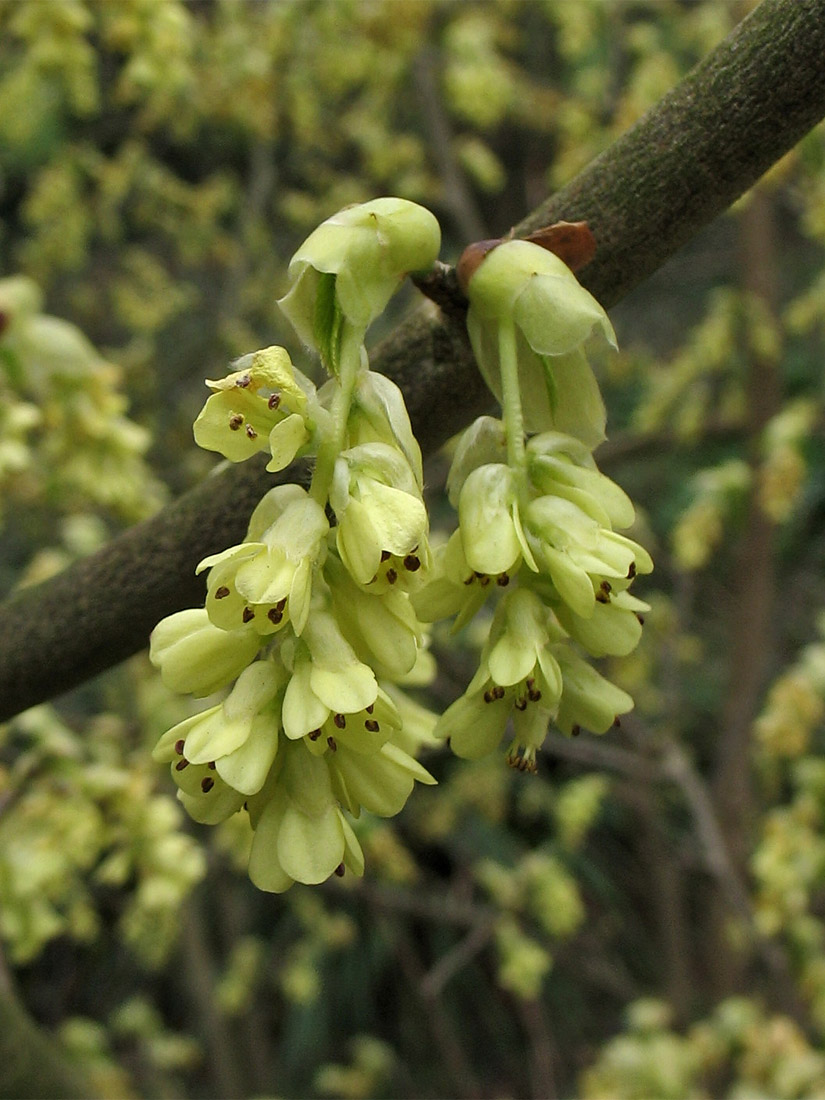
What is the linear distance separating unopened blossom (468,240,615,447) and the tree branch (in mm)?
44

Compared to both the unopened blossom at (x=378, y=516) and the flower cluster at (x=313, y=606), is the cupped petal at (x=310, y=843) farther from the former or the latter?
the unopened blossom at (x=378, y=516)

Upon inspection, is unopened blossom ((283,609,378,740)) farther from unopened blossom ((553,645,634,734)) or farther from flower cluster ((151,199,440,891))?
unopened blossom ((553,645,634,734))

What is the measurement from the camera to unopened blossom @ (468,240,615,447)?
513 mm

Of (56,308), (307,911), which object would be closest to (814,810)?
(307,911)

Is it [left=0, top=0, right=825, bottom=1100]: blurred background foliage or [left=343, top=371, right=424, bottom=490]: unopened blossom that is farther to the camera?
[left=0, top=0, right=825, bottom=1100]: blurred background foliage

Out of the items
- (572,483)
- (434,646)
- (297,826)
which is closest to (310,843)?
(297,826)

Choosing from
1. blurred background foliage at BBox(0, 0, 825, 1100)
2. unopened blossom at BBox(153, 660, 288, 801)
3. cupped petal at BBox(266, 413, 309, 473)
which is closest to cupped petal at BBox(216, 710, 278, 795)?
unopened blossom at BBox(153, 660, 288, 801)

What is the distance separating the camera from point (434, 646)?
2305mm

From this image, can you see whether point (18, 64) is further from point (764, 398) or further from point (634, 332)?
point (634, 332)

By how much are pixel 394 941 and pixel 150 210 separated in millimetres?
2889

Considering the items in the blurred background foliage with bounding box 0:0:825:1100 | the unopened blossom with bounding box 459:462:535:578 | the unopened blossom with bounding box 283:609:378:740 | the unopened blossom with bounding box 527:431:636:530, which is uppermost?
the unopened blossom with bounding box 283:609:378:740

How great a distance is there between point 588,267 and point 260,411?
250 mm

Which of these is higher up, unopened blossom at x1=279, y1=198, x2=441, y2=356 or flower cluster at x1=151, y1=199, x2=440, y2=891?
unopened blossom at x1=279, y1=198, x2=441, y2=356

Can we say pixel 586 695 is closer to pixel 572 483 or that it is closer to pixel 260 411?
pixel 572 483
